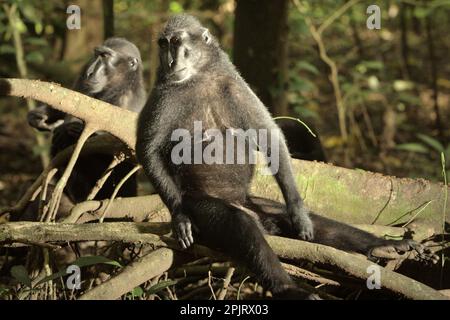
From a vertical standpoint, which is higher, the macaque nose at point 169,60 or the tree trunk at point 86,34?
the tree trunk at point 86,34

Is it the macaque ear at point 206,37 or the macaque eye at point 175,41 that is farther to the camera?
the macaque ear at point 206,37

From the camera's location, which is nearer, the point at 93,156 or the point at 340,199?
the point at 340,199

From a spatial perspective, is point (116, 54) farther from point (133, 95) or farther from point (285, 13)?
point (285, 13)

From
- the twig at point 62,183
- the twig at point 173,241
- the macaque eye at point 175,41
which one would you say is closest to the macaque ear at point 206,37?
the macaque eye at point 175,41

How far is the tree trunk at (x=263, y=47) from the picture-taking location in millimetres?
6406

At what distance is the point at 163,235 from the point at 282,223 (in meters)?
0.89

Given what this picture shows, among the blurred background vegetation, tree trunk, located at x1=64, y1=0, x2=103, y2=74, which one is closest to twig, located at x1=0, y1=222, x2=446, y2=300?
the blurred background vegetation

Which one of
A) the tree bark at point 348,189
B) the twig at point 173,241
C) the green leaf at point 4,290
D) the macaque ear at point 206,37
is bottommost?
the green leaf at point 4,290

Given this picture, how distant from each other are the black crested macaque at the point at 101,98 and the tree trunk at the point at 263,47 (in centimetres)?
112

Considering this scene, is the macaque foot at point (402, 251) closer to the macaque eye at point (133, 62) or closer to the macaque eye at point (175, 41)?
the macaque eye at point (175, 41)

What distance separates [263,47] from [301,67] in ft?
5.79

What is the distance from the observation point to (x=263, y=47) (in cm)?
650

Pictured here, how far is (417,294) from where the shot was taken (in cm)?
334
